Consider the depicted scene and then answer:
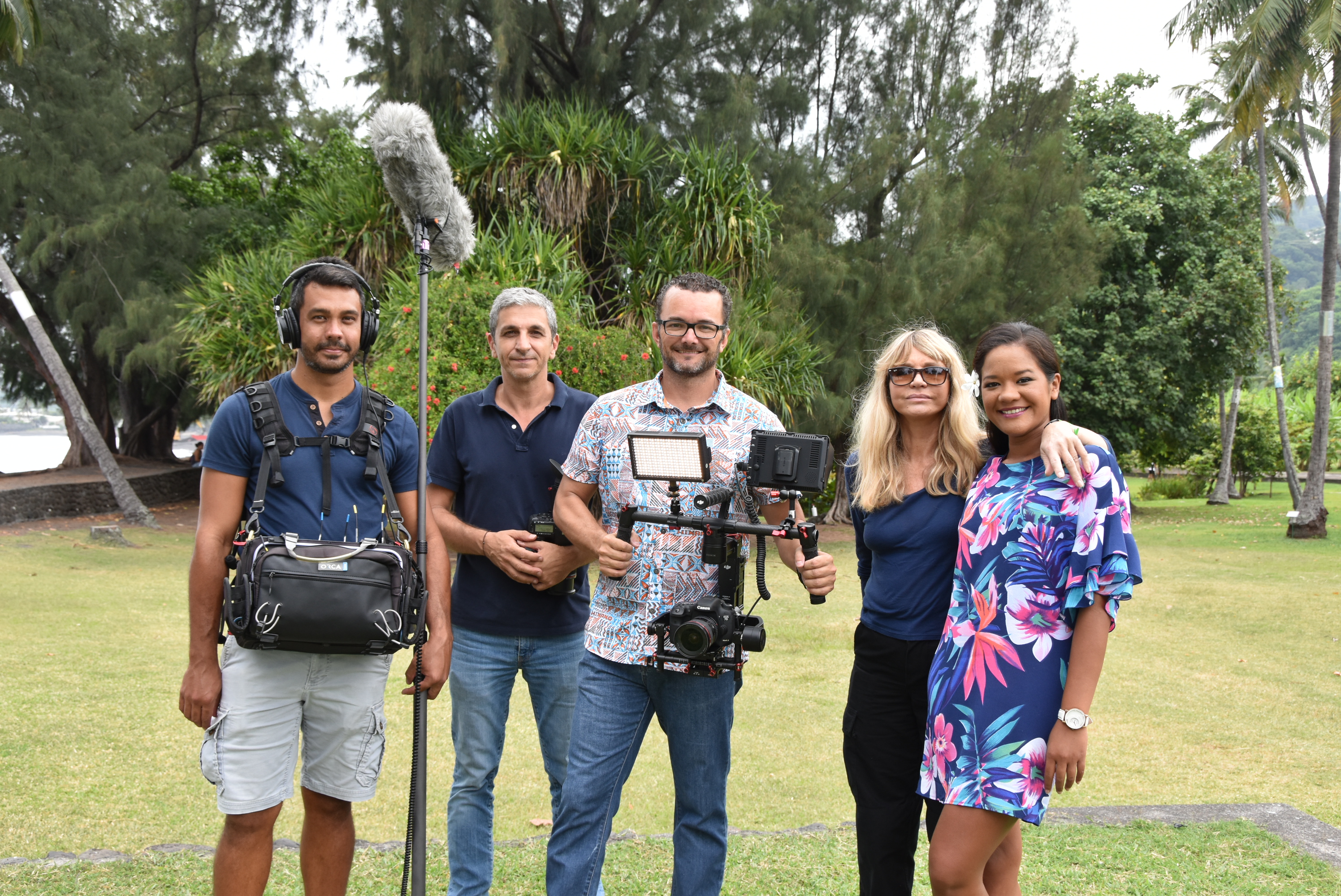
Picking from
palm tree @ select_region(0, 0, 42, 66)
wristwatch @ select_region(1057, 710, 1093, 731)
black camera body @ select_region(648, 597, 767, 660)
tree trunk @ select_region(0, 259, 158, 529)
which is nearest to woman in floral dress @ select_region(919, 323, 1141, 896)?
wristwatch @ select_region(1057, 710, 1093, 731)

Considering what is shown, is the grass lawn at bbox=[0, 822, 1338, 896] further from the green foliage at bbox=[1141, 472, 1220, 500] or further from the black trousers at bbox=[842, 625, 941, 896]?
the green foliage at bbox=[1141, 472, 1220, 500]

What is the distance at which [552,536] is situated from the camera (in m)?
2.96

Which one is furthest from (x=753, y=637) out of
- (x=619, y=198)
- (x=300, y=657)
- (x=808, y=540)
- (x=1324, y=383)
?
(x=1324, y=383)

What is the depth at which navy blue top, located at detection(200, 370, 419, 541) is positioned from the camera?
96.6 inches

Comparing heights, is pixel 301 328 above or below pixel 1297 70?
below

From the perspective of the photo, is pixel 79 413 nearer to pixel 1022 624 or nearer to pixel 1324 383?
pixel 1022 624

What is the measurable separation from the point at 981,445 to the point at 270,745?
1.96 metres

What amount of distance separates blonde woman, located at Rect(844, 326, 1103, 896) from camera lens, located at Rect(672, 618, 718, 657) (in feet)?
1.47

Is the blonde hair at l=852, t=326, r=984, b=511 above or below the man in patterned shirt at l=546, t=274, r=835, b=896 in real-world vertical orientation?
above

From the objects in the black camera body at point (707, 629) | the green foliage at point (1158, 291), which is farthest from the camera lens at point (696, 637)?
the green foliage at point (1158, 291)

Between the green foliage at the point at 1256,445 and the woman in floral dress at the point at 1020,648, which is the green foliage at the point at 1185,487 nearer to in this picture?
the green foliage at the point at 1256,445

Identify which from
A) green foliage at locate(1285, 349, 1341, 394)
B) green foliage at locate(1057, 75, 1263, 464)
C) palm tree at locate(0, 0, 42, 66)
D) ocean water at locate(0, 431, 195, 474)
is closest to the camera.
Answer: palm tree at locate(0, 0, 42, 66)

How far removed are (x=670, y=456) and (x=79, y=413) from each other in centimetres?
1461

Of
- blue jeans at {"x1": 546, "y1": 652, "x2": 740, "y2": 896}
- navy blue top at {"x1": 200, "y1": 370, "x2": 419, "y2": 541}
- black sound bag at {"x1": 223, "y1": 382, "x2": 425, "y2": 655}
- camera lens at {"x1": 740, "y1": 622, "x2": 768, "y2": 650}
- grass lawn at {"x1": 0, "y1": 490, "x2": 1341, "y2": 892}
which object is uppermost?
navy blue top at {"x1": 200, "y1": 370, "x2": 419, "y2": 541}
